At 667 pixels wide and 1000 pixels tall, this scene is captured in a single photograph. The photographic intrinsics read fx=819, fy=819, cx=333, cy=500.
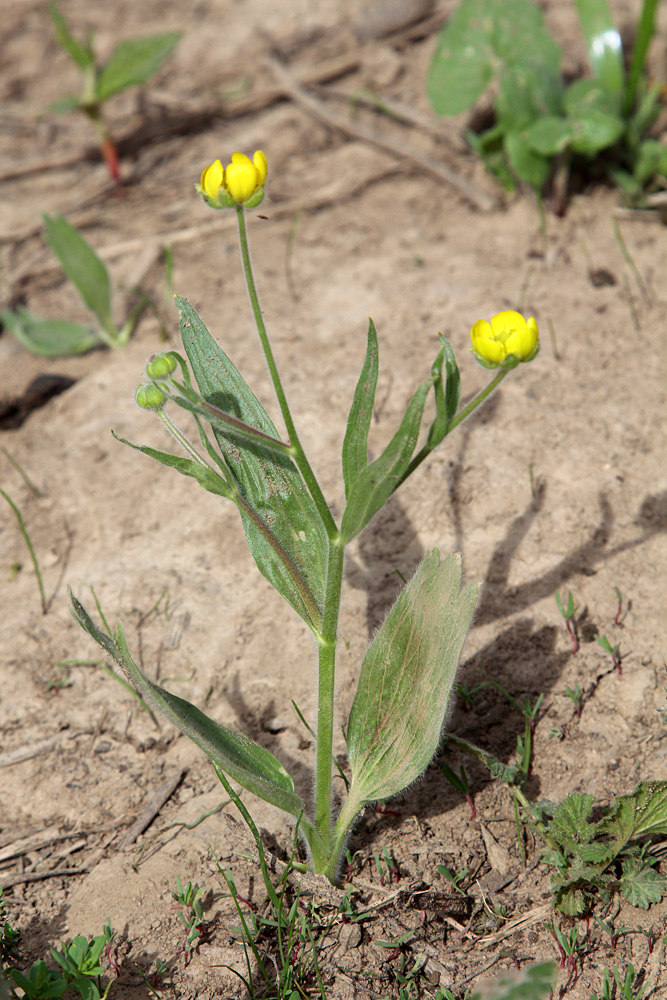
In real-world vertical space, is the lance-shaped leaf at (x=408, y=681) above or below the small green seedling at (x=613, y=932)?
above

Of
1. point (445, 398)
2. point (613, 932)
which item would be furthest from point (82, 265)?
point (613, 932)

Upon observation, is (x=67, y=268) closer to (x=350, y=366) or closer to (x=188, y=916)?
(x=350, y=366)

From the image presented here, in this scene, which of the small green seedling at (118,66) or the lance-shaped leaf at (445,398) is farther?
the small green seedling at (118,66)

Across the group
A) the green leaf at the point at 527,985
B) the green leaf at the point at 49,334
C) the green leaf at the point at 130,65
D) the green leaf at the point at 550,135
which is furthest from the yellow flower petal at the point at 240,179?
the green leaf at the point at 130,65

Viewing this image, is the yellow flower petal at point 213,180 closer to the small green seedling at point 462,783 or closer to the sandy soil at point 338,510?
the sandy soil at point 338,510

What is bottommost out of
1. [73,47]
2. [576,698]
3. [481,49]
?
[576,698]

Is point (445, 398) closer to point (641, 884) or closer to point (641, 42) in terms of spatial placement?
point (641, 884)

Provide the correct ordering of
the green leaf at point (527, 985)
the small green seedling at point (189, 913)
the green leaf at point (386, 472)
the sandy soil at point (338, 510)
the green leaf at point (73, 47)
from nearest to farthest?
the green leaf at point (527, 985) → the green leaf at point (386, 472) → the small green seedling at point (189, 913) → the sandy soil at point (338, 510) → the green leaf at point (73, 47)
